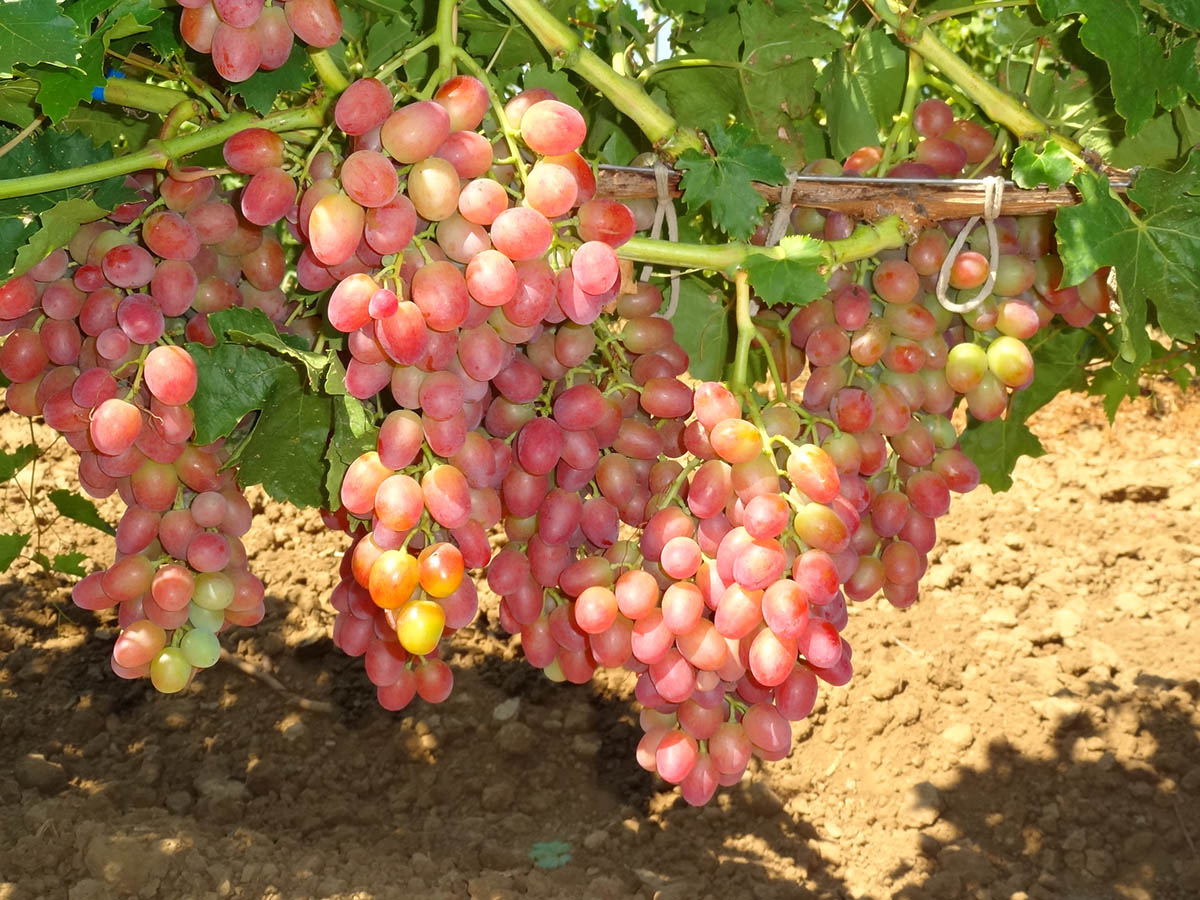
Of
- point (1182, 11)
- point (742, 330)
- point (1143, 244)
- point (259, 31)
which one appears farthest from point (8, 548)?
point (1182, 11)

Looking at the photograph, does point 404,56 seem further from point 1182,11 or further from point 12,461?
point 12,461

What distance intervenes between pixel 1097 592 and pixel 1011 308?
7.85 ft

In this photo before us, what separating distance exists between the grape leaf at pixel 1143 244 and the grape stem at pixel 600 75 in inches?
17.4

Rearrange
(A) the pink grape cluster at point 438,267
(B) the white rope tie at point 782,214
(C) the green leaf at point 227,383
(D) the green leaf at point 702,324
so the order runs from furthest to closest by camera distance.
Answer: (D) the green leaf at point 702,324 → (B) the white rope tie at point 782,214 → (C) the green leaf at point 227,383 → (A) the pink grape cluster at point 438,267

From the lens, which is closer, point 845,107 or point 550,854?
A: point 845,107

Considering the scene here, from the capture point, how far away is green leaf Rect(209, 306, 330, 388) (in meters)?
1.19

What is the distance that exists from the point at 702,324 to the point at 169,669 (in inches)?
36.1

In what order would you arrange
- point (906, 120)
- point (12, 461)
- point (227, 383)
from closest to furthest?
point (227, 383) → point (906, 120) → point (12, 461)

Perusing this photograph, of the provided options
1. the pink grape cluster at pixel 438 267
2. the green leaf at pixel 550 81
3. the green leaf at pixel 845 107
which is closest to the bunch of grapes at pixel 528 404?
the pink grape cluster at pixel 438 267

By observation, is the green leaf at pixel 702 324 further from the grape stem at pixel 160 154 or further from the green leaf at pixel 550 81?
the grape stem at pixel 160 154

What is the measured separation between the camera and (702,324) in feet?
5.88

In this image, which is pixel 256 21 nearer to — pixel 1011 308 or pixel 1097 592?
pixel 1011 308

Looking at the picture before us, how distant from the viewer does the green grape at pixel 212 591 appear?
4.46 ft

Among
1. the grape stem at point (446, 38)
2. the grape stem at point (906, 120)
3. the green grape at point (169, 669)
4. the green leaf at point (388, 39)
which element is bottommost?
the green grape at point (169, 669)
